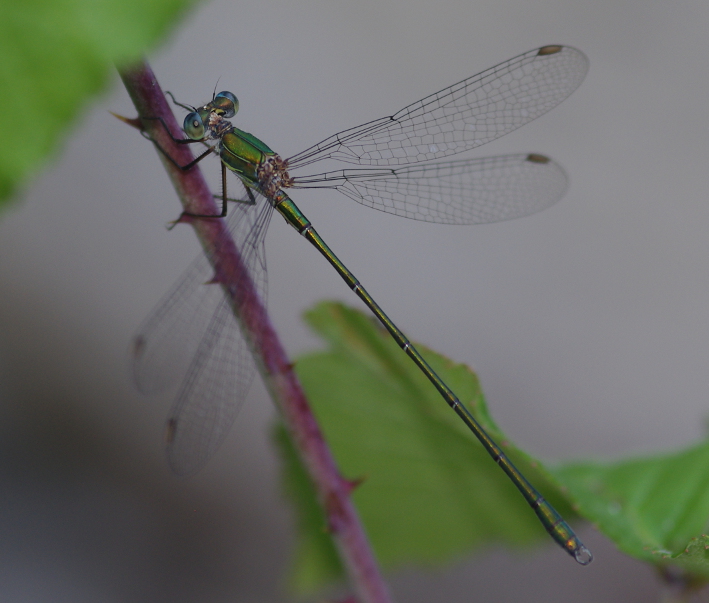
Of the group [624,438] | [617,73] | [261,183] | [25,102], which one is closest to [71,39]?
[25,102]

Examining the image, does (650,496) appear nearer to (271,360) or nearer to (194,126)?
(271,360)

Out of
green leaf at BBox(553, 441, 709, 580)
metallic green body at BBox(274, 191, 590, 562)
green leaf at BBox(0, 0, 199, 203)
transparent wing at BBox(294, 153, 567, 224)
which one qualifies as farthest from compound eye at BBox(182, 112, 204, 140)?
green leaf at BBox(553, 441, 709, 580)

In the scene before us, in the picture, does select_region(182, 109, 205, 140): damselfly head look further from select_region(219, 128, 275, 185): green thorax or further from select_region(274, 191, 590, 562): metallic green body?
select_region(274, 191, 590, 562): metallic green body

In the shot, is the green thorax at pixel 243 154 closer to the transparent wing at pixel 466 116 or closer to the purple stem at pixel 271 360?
the transparent wing at pixel 466 116

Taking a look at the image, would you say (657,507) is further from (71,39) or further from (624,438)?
(624,438)

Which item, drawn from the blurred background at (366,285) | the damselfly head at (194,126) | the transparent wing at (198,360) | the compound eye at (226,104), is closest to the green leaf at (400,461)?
the transparent wing at (198,360)
